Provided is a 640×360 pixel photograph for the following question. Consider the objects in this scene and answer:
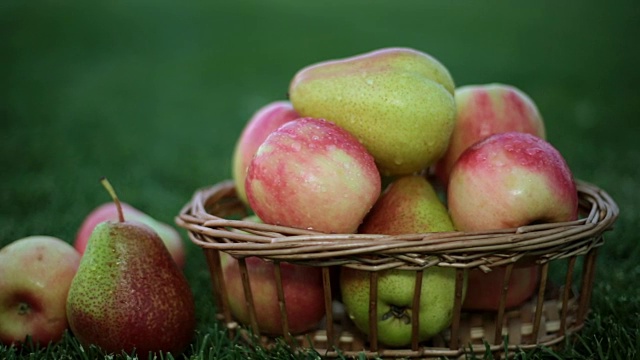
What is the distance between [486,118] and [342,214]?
Answer: 0.58 metres

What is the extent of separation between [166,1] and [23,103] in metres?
5.02

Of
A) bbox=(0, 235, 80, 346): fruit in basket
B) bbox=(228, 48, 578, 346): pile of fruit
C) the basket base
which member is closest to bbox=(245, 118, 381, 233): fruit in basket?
bbox=(228, 48, 578, 346): pile of fruit

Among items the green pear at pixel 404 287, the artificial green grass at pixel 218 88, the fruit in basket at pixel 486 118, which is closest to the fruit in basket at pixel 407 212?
the green pear at pixel 404 287

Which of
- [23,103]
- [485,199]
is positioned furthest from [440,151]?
[23,103]

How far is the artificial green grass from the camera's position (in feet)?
7.36

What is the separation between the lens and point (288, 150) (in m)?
1.41

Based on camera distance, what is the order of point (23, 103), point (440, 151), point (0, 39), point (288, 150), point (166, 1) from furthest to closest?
1. point (166, 1)
2. point (0, 39)
3. point (23, 103)
4. point (440, 151)
5. point (288, 150)

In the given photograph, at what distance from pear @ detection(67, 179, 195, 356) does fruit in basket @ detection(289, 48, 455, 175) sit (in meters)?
0.54

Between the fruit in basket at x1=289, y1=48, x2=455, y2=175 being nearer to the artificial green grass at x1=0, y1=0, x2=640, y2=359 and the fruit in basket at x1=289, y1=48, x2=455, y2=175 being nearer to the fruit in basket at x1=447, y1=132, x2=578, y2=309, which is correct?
the fruit in basket at x1=447, y1=132, x2=578, y2=309

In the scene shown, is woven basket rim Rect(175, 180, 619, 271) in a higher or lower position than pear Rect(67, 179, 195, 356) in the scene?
higher

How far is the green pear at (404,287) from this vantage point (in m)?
1.38

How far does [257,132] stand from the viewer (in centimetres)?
182

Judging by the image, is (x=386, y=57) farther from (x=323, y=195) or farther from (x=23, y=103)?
(x=23, y=103)

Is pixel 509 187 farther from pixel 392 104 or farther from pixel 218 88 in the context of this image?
pixel 218 88
